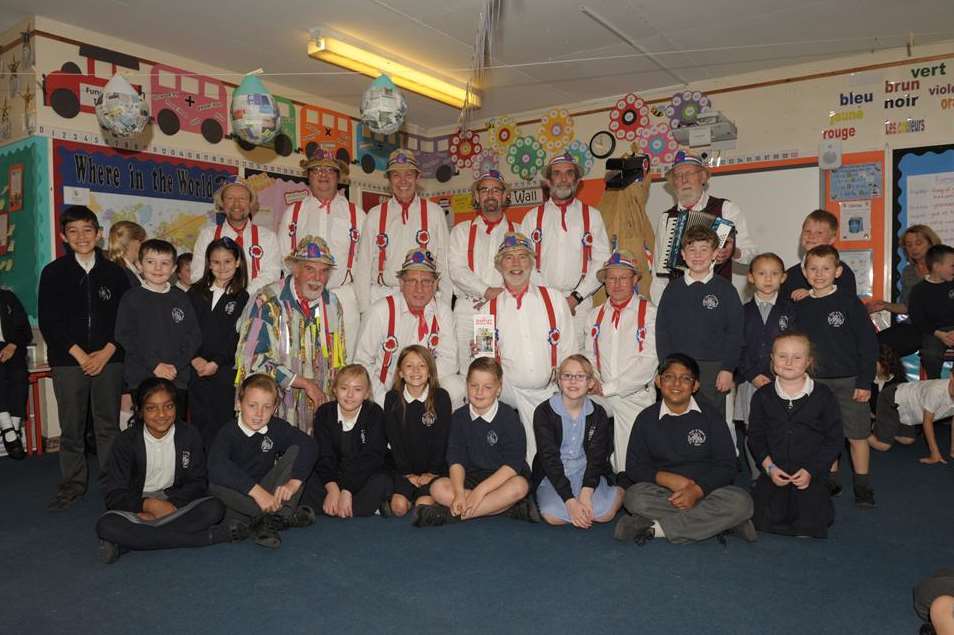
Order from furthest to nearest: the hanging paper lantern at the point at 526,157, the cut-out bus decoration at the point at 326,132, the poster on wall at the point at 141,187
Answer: the hanging paper lantern at the point at 526,157 < the cut-out bus decoration at the point at 326,132 < the poster on wall at the point at 141,187

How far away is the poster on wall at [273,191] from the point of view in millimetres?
6789

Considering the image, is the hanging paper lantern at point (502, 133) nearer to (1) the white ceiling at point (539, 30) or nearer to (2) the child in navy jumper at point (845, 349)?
(1) the white ceiling at point (539, 30)

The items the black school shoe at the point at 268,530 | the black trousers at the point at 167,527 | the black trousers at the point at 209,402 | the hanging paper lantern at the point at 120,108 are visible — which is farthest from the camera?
the hanging paper lantern at the point at 120,108

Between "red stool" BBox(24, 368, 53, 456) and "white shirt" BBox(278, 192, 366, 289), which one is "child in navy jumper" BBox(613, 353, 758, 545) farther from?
"red stool" BBox(24, 368, 53, 456)

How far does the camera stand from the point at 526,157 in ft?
25.7

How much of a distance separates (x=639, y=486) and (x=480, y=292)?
1711 millimetres

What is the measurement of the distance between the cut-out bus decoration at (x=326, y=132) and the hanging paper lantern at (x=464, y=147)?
4.37ft

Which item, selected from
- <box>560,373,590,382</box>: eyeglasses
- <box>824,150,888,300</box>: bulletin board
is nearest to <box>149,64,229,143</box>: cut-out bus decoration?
<box>560,373,590,382</box>: eyeglasses

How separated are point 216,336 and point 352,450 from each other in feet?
3.58

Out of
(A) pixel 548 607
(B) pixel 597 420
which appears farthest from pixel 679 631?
(B) pixel 597 420

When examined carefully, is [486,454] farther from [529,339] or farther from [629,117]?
[629,117]

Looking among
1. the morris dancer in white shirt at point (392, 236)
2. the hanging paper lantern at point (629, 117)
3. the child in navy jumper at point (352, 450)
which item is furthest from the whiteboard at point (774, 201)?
the child in navy jumper at point (352, 450)

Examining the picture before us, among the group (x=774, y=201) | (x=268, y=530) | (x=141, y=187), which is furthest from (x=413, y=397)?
(x=774, y=201)

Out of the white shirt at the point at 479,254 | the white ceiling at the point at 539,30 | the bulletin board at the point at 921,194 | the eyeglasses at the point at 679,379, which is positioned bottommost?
the eyeglasses at the point at 679,379
